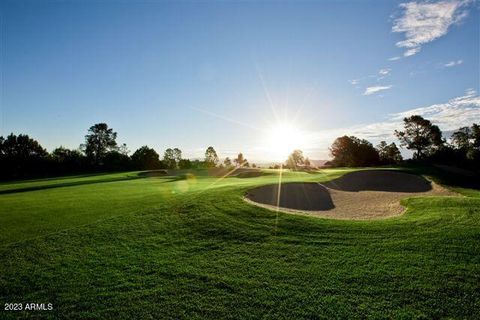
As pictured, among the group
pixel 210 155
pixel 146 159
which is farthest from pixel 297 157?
pixel 146 159

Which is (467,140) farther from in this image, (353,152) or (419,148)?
(353,152)

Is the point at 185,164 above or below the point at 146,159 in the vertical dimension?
below

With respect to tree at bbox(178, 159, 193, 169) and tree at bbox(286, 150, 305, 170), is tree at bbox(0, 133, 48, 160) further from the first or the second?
tree at bbox(286, 150, 305, 170)

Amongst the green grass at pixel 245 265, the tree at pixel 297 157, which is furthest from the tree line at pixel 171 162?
the green grass at pixel 245 265

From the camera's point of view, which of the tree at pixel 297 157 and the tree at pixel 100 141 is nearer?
the tree at pixel 100 141

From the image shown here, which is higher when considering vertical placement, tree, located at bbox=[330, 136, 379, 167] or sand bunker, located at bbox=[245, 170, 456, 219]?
tree, located at bbox=[330, 136, 379, 167]

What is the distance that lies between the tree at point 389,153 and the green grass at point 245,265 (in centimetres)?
7364

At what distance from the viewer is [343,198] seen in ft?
54.1

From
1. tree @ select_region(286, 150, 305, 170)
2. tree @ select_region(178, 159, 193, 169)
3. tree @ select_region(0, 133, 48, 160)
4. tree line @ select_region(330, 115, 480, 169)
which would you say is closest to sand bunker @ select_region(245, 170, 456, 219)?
tree line @ select_region(330, 115, 480, 169)

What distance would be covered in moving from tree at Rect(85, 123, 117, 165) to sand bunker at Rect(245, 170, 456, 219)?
8778 centimetres

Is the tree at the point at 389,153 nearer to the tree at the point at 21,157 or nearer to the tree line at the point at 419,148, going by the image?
the tree line at the point at 419,148

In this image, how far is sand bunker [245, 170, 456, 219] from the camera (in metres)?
12.8

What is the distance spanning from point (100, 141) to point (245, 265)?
9934 centimetres

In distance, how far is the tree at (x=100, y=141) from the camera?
9012 cm
